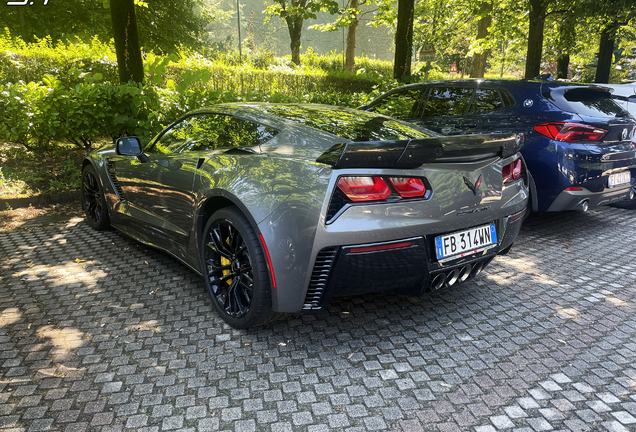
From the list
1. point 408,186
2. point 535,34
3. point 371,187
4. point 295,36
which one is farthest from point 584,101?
point 295,36

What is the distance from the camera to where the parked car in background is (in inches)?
192

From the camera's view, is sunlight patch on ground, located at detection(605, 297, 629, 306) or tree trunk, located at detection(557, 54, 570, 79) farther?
tree trunk, located at detection(557, 54, 570, 79)

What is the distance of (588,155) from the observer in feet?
15.9

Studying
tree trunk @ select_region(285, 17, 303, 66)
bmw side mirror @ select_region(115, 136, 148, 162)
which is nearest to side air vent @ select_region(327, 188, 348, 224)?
bmw side mirror @ select_region(115, 136, 148, 162)

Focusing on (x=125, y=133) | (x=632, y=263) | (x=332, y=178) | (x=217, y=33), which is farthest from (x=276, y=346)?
(x=217, y=33)

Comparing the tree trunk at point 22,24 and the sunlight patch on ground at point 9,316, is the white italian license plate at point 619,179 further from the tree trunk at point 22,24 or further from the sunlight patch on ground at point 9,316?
the tree trunk at point 22,24

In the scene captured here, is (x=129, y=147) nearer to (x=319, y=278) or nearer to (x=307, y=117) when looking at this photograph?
(x=307, y=117)

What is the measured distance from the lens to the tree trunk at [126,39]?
307 inches

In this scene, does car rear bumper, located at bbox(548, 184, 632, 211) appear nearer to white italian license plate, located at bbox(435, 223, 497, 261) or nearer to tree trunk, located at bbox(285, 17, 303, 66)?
white italian license plate, located at bbox(435, 223, 497, 261)

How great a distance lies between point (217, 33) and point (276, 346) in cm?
12034

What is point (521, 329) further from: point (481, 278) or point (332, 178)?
point (332, 178)

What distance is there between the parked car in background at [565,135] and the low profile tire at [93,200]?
4.09m

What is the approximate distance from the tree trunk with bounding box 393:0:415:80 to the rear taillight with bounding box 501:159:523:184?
7714 millimetres

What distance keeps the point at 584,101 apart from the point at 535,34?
33.7ft
